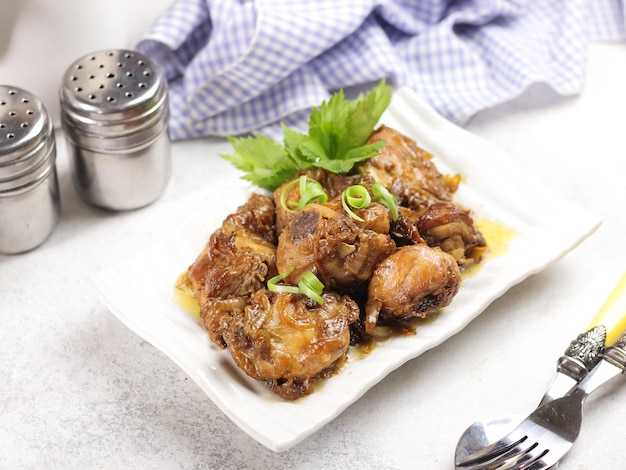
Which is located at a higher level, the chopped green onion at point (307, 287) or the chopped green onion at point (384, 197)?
the chopped green onion at point (384, 197)

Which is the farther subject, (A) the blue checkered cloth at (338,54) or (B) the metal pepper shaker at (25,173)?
(A) the blue checkered cloth at (338,54)

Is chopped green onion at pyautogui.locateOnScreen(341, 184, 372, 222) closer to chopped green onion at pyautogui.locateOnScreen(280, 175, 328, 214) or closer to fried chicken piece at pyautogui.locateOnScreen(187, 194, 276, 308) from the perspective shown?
chopped green onion at pyautogui.locateOnScreen(280, 175, 328, 214)

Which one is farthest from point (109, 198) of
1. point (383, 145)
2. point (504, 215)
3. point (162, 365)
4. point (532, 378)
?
point (532, 378)

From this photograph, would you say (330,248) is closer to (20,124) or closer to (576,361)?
(576,361)

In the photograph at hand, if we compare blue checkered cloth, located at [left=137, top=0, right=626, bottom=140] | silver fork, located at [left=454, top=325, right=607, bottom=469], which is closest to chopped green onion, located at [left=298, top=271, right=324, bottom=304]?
silver fork, located at [left=454, top=325, right=607, bottom=469]

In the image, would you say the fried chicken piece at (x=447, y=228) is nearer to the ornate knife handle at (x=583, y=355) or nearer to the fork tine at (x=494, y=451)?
the ornate knife handle at (x=583, y=355)

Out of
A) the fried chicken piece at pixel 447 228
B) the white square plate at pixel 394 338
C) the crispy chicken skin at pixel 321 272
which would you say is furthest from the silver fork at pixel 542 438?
the fried chicken piece at pixel 447 228

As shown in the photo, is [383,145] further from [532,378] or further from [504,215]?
[532,378]
